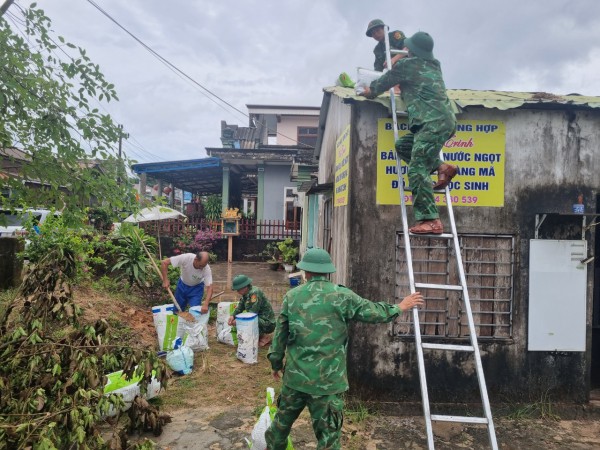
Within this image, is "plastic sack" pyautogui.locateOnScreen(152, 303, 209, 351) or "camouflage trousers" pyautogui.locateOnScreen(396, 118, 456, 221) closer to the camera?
"camouflage trousers" pyautogui.locateOnScreen(396, 118, 456, 221)

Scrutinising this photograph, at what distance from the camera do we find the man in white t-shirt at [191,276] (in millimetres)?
6461

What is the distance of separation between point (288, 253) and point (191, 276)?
23.8 ft

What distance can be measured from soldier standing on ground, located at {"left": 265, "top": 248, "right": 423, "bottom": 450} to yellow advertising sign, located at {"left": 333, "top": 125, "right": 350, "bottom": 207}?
175cm

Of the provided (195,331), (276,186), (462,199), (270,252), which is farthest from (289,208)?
(462,199)

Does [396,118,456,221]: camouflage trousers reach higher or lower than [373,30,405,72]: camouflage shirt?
lower

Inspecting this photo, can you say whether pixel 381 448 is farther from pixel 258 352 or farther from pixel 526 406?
pixel 258 352

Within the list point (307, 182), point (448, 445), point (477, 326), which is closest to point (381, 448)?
point (448, 445)

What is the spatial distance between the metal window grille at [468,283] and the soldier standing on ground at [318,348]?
1.45 m

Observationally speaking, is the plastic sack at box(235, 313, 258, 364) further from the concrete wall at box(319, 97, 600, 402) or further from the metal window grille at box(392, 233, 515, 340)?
the metal window grille at box(392, 233, 515, 340)

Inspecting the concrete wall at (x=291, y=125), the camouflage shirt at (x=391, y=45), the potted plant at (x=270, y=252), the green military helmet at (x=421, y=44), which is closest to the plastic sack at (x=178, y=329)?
the camouflage shirt at (x=391, y=45)

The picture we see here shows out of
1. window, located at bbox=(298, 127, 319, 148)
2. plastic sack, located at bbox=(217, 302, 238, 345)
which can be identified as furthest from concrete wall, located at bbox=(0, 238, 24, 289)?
window, located at bbox=(298, 127, 319, 148)

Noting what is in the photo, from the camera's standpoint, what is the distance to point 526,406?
14.5 feet

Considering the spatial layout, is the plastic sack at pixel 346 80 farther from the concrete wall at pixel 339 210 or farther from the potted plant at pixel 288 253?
the potted plant at pixel 288 253

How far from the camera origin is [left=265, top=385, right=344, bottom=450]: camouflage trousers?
2.92 metres
